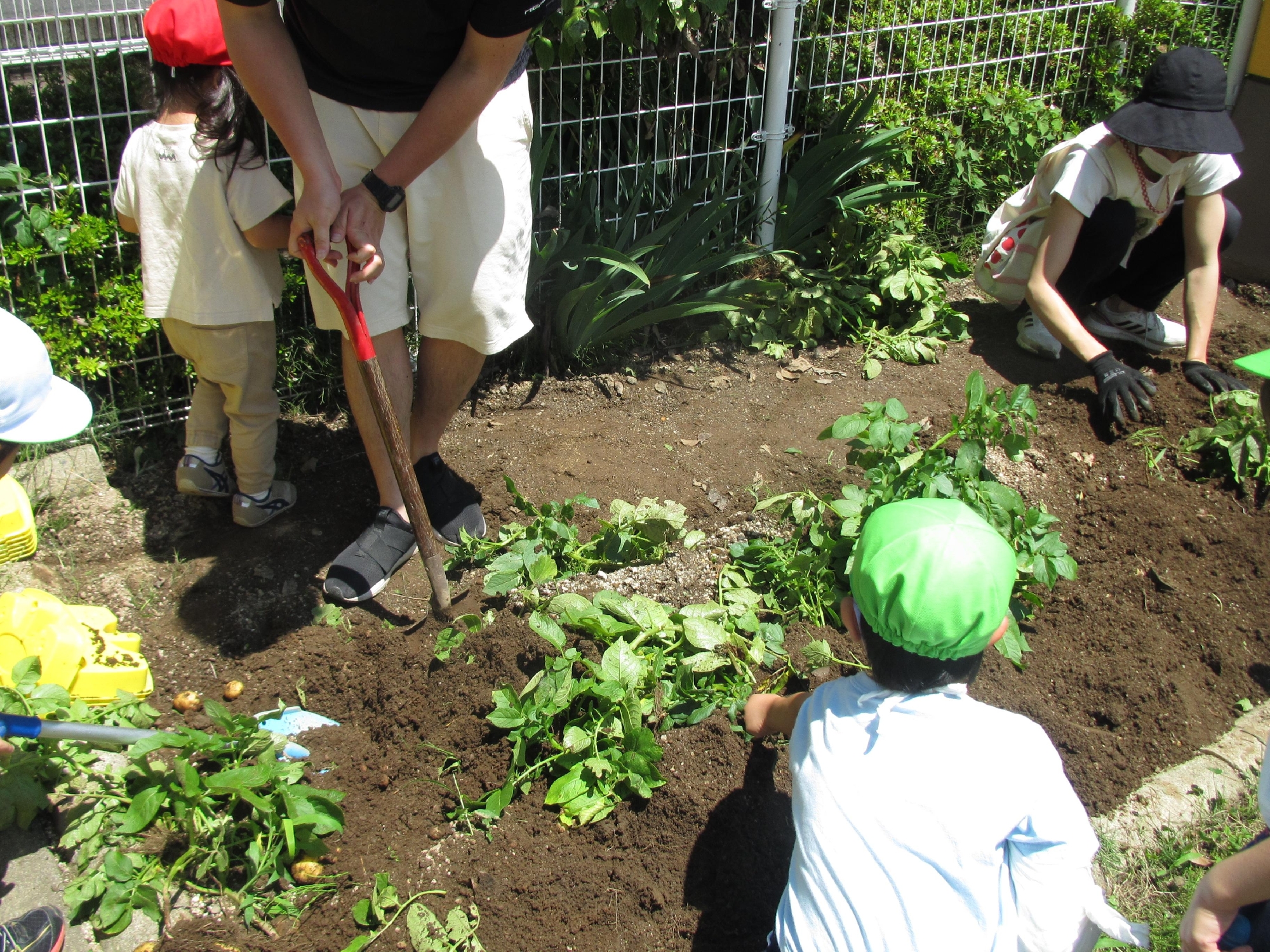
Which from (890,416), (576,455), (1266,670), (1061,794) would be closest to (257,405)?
(576,455)

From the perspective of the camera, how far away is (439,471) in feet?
9.71

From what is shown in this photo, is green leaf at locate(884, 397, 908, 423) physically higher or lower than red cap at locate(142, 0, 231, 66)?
lower

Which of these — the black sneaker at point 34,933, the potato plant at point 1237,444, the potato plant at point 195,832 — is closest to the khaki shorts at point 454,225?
the potato plant at point 195,832

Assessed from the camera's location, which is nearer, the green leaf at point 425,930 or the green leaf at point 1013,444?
the green leaf at point 425,930

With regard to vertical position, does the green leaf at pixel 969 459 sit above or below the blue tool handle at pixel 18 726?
above

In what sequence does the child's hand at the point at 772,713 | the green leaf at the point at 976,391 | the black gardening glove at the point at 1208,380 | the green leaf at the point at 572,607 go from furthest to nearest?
the black gardening glove at the point at 1208,380 → the green leaf at the point at 976,391 → the green leaf at the point at 572,607 → the child's hand at the point at 772,713

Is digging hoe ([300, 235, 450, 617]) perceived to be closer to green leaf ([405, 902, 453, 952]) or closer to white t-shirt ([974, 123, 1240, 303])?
green leaf ([405, 902, 453, 952])

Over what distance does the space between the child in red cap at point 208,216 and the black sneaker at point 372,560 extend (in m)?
0.42

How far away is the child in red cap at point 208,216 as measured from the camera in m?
2.61

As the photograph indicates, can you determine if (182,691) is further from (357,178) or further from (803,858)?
(803,858)

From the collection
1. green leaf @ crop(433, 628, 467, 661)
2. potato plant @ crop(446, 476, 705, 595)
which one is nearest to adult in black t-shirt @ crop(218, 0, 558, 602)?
potato plant @ crop(446, 476, 705, 595)

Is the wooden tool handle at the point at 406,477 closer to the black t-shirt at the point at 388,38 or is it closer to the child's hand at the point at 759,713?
the black t-shirt at the point at 388,38

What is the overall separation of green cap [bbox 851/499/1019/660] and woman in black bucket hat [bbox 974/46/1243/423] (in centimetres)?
213

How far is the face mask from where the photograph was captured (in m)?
3.39
